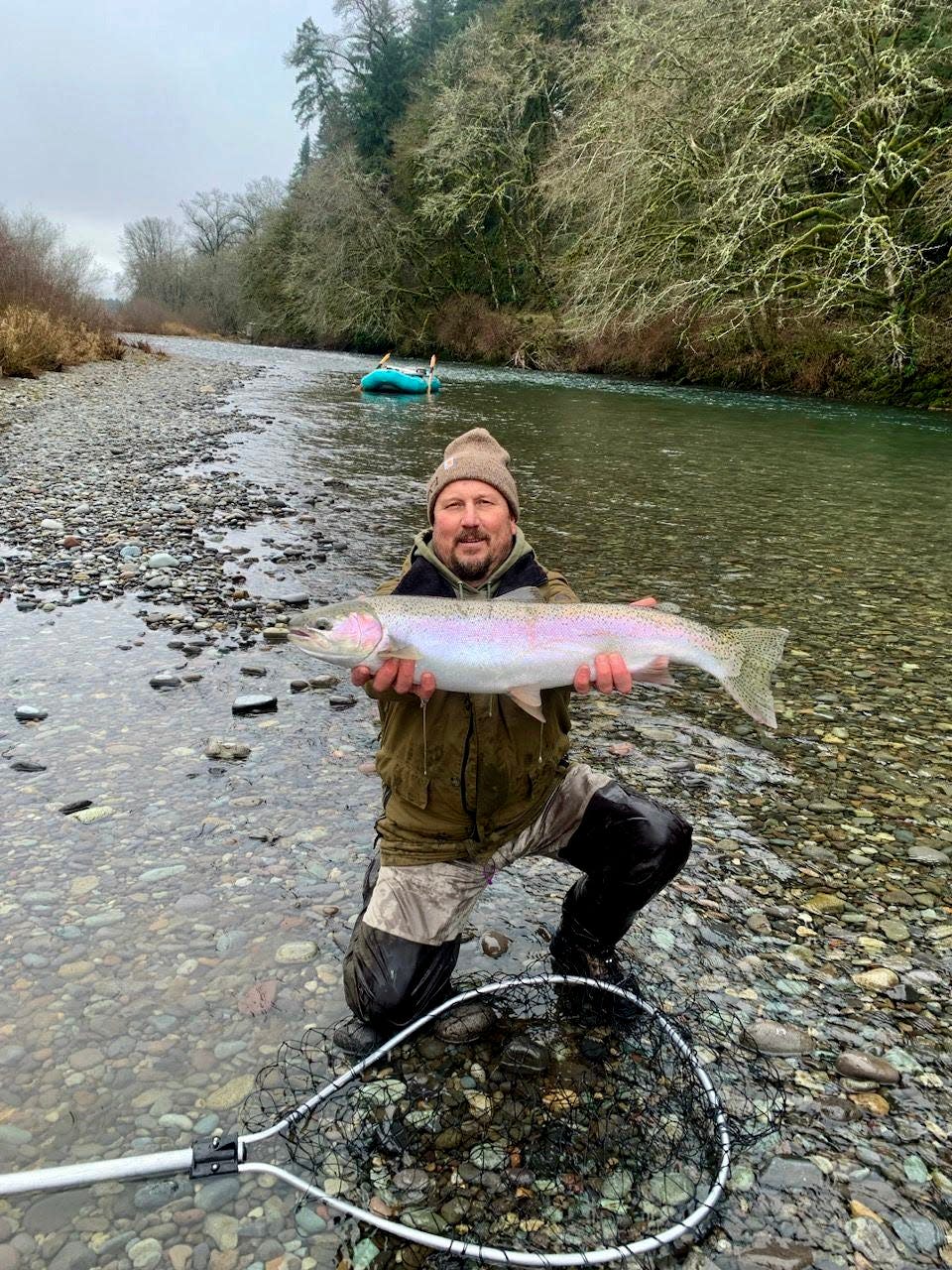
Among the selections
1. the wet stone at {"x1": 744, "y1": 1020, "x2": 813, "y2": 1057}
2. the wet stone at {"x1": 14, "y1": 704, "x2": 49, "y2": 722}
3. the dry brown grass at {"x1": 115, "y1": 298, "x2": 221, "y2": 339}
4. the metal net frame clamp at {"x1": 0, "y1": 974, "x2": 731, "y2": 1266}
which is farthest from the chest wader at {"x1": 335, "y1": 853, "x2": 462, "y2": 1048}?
the dry brown grass at {"x1": 115, "y1": 298, "x2": 221, "y2": 339}

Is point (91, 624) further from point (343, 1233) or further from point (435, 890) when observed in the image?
point (343, 1233)

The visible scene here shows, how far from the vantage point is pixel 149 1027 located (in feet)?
9.14

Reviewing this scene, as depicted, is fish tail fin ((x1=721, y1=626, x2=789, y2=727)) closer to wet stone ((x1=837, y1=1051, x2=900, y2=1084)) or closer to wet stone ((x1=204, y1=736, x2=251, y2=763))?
wet stone ((x1=837, y1=1051, x2=900, y2=1084))

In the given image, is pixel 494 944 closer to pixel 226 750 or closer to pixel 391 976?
pixel 391 976

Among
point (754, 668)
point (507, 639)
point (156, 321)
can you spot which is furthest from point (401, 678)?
point (156, 321)

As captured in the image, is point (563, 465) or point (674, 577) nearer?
point (674, 577)

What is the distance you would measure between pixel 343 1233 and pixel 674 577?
258 inches

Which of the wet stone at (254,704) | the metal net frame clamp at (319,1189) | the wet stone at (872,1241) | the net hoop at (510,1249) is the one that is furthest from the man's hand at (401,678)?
the wet stone at (254,704)

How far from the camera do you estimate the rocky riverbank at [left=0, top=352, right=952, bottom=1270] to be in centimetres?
221

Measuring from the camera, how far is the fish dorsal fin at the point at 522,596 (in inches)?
120

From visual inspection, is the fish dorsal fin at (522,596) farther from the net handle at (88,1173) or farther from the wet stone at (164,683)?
the wet stone at (164,683)

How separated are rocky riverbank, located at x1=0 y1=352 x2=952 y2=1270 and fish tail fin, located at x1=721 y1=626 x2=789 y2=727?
885 millimetres

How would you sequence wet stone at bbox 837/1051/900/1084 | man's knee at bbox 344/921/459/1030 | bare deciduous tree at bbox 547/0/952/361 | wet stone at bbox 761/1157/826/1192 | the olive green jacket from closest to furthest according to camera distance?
wet stone at bbox 761/1157/826/1192, wet stone at bbox 837/1051/900/1084, man's knee at bbox 344/921/459/1030, the olive green jacket, bare deciduous tree at bbox 547/0/952/361

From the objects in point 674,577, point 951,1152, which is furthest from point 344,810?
point 674,577
